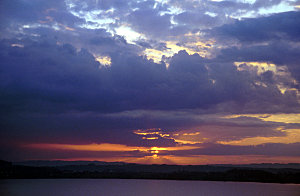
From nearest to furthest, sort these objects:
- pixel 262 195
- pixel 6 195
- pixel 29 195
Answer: pixel 6 195, pixel 29 195, pixel 262 195

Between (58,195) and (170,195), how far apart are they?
150ft

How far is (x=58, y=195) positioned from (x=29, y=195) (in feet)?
34.9

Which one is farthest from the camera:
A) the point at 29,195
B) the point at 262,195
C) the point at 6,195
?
the point at 262,195

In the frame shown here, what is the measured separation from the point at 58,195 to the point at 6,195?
1976 cm

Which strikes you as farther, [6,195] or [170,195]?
[170,195]

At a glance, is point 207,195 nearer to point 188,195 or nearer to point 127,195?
point 188,195

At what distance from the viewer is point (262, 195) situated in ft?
462

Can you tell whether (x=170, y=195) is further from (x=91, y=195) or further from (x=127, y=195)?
(x=91, y=195)

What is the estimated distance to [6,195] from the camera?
11969cm

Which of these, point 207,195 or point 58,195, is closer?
point 58,195

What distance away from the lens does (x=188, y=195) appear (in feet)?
452

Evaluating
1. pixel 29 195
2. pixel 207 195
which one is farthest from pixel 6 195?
pixel 207 195

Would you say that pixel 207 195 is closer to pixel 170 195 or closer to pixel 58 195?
pixel 170 195

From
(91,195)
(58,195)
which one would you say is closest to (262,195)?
(91,195)
